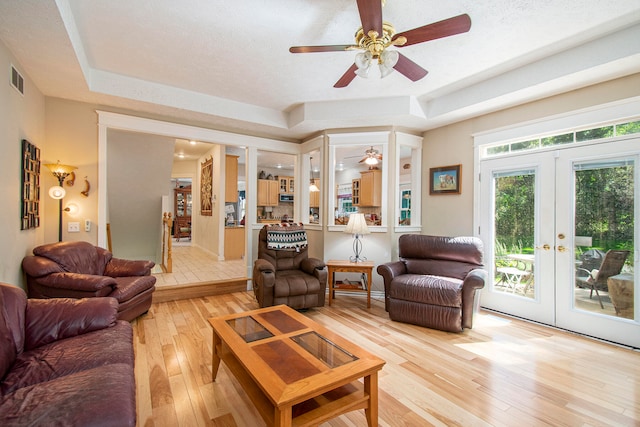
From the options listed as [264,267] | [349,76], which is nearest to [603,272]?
[349,76]

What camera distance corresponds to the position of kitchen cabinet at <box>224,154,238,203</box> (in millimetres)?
6832

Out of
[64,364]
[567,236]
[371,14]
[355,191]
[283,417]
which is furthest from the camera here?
[355,191]

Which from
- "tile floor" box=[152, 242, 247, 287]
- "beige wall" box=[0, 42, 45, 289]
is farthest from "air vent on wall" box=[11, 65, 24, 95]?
"tile floor" box=[152, 242, 247, 287]

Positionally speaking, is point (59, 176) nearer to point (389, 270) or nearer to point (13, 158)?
point (13, 158)

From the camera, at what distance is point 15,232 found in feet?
8.65

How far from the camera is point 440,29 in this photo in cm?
191

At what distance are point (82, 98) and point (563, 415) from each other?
5359 mm

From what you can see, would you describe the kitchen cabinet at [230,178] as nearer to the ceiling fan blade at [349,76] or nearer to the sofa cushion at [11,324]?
the ceiling fan blade at [349,76]

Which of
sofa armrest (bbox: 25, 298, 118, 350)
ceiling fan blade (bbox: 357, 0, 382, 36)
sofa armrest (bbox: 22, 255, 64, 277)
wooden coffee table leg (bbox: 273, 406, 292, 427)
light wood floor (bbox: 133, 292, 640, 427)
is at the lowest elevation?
light wood floor (bbox: 133, 292, 640, 427)

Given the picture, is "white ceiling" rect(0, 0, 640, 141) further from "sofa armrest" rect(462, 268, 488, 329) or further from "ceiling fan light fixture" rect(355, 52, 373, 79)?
"sofa armrest" rect(462, 268, 488, 329)

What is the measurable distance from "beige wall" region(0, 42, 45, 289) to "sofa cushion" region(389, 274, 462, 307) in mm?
3688

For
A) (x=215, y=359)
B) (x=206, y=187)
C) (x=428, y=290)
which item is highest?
(x=206, y=187)

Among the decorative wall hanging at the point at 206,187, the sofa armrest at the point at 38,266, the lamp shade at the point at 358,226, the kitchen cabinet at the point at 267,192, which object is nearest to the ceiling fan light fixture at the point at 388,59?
the lamp shade at the point at 358,226

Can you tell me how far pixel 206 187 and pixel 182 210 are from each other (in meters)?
4.20
